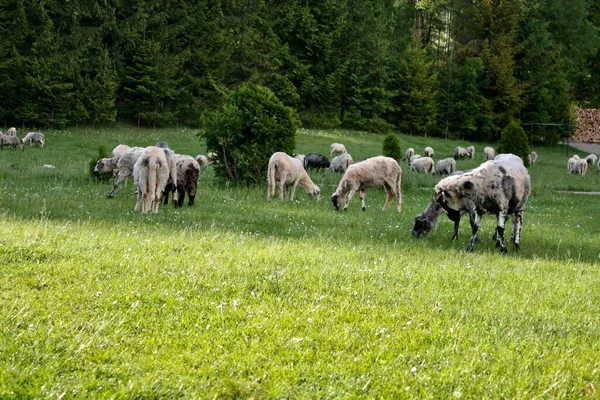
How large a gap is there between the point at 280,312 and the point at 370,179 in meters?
10.8

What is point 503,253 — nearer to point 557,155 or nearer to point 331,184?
point 331,184

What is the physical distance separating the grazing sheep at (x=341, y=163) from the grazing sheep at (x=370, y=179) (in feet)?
33.6

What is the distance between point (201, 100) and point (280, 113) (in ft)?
85.2

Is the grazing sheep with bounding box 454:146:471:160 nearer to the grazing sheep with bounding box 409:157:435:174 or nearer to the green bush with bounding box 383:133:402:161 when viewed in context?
the grazing sheep with bounding box 409:157:435:174

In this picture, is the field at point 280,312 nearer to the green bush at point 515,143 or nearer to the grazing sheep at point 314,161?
the grazing sheep at point 314,161

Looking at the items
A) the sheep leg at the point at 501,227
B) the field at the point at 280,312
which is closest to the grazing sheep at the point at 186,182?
the field at the point at 280,312

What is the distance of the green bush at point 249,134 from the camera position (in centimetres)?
1953

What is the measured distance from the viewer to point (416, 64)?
169 feet

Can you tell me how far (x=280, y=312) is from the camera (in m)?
5.64

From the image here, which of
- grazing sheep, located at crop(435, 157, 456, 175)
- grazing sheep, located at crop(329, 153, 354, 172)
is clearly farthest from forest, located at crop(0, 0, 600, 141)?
grazing sheep, located at crop(329, 153, 354, 172)

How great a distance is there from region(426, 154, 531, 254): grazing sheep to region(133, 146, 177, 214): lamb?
557cm

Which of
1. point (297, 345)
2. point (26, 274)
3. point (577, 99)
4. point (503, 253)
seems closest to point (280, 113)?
point (503, 253)

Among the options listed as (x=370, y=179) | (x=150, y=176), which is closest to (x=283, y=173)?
(x=370, y=179)

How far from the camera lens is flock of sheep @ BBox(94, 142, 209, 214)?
12.5 meters
